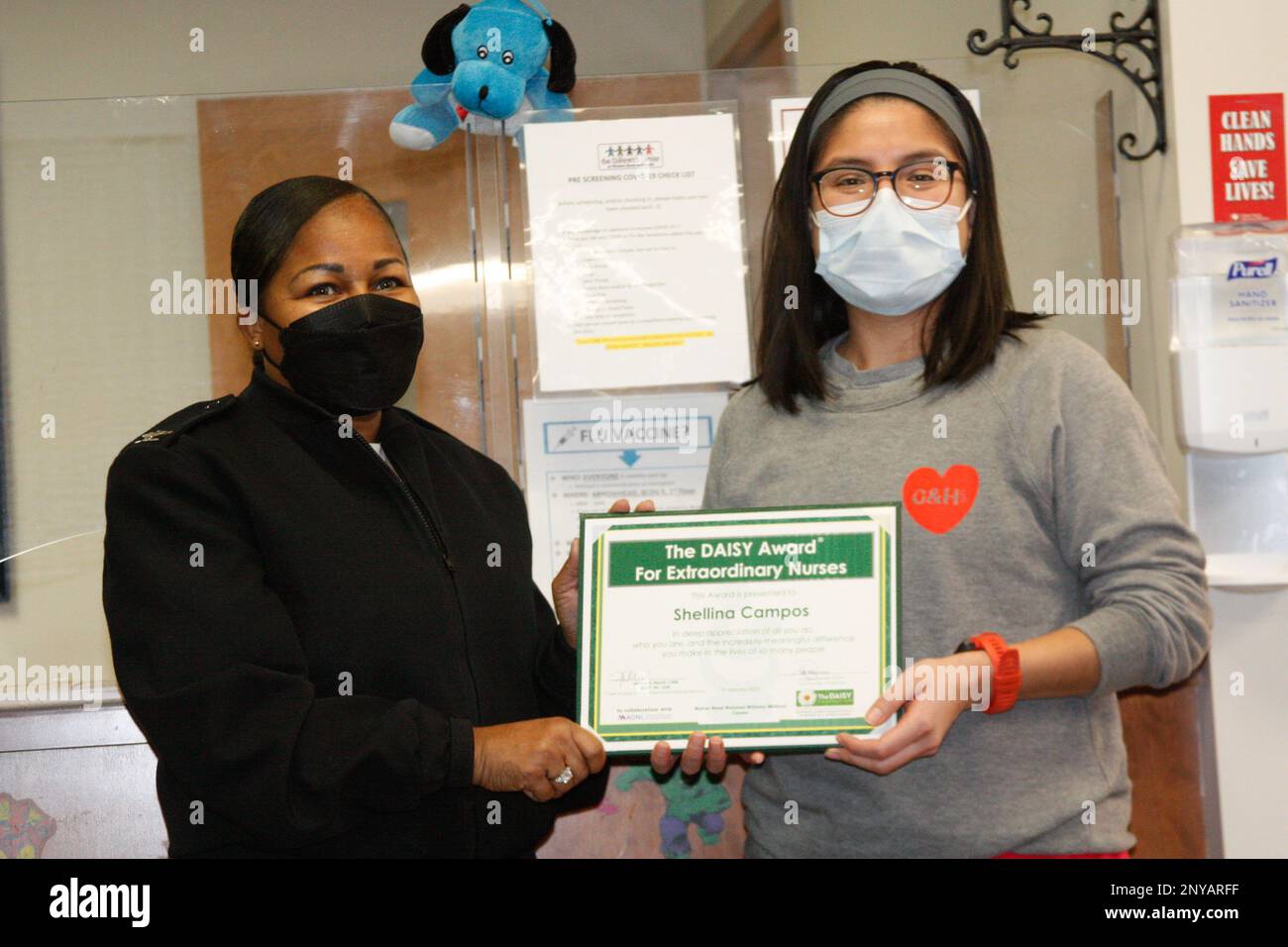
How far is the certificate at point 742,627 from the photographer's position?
1722 millimetres

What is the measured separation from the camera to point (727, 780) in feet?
7.57

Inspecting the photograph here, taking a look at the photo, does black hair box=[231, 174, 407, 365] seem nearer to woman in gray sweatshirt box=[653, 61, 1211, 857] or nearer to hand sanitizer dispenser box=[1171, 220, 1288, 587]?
woman in gray sweatshirt box=[653, 61, 1211, 857]

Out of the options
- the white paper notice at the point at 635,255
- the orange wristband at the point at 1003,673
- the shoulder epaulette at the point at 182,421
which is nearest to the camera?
the orange wristband at the point at 1003,673

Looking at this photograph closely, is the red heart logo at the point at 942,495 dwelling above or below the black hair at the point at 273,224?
below

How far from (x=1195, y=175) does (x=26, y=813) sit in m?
2.44

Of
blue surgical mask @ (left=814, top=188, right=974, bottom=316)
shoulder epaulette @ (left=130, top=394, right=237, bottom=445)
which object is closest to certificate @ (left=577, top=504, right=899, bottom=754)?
blue surgical mask @ (left=814, top=188, right=974, bottom=316)

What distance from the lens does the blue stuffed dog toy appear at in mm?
2312

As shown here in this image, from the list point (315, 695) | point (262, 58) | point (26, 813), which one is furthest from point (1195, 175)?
point (262, 58)

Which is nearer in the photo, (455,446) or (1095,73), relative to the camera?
(455,446)

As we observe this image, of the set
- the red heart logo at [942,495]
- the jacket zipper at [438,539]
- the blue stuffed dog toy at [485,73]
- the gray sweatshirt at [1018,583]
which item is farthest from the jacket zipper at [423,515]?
the blue stuffed dog toy at [485,73]

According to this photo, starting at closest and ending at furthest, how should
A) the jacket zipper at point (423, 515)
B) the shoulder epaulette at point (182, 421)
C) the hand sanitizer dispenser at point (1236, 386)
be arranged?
the shoulder epaulette at point (182, 421) < the jacket zipper at point (423, 515) < the hand sanitizer dispenser at point (1236, 386)

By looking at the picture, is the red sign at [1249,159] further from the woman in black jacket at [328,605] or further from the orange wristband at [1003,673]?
the woman in black jacket at [328,605]

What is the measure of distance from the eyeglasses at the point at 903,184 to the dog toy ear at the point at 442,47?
874 millimetres
